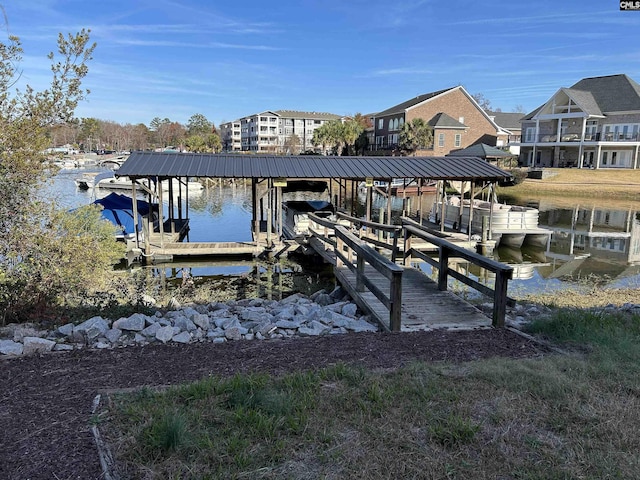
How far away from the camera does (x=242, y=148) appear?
11494 centimetres

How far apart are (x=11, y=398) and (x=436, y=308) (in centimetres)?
556

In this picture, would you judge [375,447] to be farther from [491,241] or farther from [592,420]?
[491,241]

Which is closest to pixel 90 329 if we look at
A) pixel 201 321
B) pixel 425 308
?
pixel 201 321

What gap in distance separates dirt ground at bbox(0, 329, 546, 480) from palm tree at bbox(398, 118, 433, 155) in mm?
50782

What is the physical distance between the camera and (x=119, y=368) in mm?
4617

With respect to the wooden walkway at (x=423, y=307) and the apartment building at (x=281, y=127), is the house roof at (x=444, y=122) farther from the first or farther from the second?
the wooden walkway at (x=423, y=307)

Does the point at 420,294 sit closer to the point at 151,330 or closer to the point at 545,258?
the point at 151,330

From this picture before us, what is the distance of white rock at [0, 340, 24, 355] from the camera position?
4.83 metres

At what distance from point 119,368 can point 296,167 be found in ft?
47.5

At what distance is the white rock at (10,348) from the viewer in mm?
4829

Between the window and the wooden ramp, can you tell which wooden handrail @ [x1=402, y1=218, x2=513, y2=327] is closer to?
the wooden ramp

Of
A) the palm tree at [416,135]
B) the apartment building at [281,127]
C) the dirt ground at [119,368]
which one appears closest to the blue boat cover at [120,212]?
the dirt ground at [119,368]

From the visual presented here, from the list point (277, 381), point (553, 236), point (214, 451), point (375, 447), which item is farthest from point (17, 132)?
point (553, 236)

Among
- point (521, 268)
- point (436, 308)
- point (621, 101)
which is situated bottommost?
point (521, 268)
